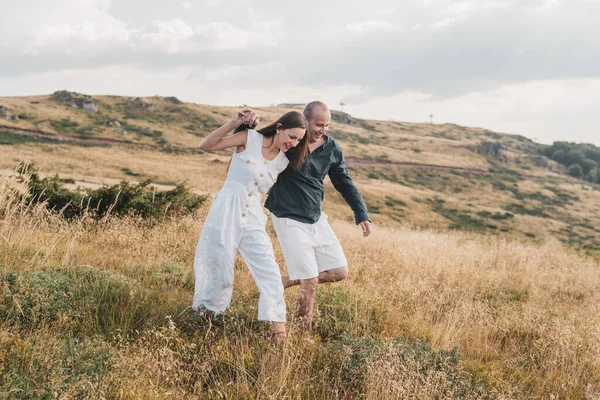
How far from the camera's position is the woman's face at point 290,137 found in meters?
3.92

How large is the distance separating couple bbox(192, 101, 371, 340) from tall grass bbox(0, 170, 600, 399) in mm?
334

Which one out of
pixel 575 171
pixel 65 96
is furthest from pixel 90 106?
pixel 575 171

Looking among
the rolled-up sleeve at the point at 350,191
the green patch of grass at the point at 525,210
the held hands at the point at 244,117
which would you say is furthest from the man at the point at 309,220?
the green patch of grass at the point at 525,210

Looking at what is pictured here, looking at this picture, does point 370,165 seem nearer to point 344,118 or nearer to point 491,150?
point 491,150

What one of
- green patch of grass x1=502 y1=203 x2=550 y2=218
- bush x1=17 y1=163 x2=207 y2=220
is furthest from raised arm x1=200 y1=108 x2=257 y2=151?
green patch of grass x1=502 y1=203 x2=550 y2=218

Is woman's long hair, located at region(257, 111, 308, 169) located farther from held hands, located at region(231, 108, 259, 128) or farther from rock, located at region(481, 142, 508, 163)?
rock, located at region(481, 142, 508, 163)

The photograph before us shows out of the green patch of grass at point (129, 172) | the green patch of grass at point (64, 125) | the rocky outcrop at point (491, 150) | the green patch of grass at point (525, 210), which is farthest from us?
the rocky outcrop at point (491, 150)

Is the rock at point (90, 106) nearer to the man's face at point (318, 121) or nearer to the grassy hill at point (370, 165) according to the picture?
the grassy hill at point (370, 165)

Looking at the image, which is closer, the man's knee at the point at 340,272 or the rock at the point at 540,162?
the man's knee at the point at 340,272

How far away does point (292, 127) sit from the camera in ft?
12.8

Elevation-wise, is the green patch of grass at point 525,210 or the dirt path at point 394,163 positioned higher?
the dirt path at point 394,163

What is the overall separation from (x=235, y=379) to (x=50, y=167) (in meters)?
40.7

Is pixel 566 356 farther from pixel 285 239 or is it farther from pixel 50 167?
pixel 50 167

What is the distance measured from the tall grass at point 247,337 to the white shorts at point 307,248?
53cm
